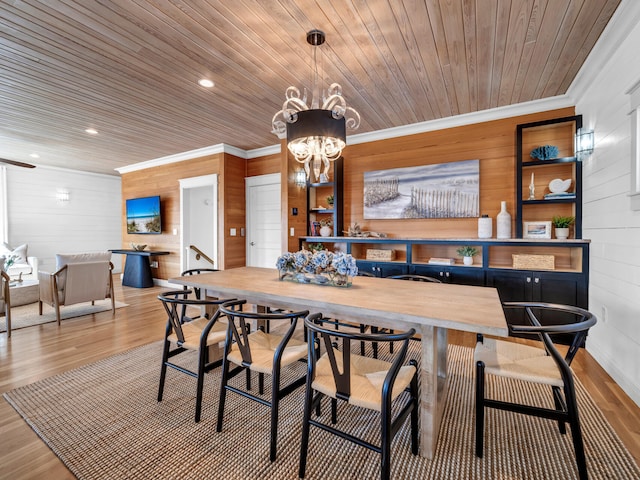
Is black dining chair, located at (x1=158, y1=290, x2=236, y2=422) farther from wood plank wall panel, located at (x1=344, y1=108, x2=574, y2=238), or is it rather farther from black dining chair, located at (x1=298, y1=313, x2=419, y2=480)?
wood plank wall panel, located at (x1=344, y1=108, x2=574, y2=238)

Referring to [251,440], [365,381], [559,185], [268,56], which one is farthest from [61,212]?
[559,185]

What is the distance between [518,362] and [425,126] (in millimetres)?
3409

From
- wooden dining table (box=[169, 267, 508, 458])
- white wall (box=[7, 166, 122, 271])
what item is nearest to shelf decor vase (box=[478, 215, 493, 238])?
wooden dining table (box=[169, 267, 508, 458])

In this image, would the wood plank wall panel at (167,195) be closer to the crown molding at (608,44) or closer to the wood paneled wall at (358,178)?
the wood paneled wall at (358,178)

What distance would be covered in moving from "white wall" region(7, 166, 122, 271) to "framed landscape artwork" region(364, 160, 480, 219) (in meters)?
7.21

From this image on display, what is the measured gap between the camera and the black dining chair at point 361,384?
1.33 m

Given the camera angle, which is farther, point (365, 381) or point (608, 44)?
point (608, 44)

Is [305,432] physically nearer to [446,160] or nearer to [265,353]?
[265,353]

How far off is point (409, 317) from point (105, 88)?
3668mm

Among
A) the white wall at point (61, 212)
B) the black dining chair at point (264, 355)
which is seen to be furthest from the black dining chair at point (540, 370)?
the white wall at point (61, 212)

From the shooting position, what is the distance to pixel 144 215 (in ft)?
22.1

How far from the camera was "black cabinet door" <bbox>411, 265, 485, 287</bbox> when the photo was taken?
144 inches

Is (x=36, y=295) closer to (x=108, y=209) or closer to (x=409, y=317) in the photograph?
(x=108, y=209)

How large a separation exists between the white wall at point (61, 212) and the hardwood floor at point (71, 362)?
3.97 metres
